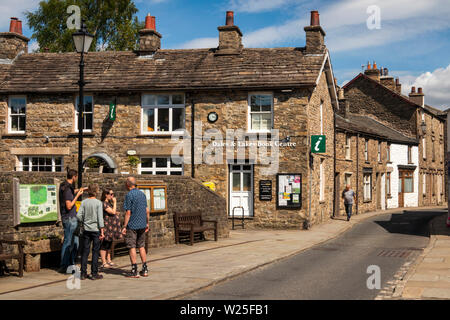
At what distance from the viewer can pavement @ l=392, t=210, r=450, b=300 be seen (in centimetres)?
863

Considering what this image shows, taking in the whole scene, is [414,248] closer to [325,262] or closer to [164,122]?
[325,262]

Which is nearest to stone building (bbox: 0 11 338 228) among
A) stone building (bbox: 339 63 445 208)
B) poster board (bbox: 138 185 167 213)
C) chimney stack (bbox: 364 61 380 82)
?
poster board (bbox: 138 185 167 213)

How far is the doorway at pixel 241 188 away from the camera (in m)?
22.2

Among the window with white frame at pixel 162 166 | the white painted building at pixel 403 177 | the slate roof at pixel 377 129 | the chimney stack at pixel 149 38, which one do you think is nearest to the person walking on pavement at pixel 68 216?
the window with white frame at pixel 162 166

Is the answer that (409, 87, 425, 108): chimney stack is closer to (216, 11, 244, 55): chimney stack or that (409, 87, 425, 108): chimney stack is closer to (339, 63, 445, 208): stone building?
(339, 63, 445, 208): stone building

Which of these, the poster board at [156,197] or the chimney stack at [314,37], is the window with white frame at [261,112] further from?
the poster board at [156,197]

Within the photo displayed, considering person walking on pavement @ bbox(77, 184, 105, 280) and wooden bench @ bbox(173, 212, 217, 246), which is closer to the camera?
person walking on pavement @ bbox(77, 184, 105, 280)

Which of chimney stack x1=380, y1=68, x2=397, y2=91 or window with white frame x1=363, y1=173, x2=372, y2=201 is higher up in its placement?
chimney stack x1=380, y1=68, x2=397, y2=91

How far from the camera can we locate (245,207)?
22.2 metres

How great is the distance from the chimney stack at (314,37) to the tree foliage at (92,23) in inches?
686

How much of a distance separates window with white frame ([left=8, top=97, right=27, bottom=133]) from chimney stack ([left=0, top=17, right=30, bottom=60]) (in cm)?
290
